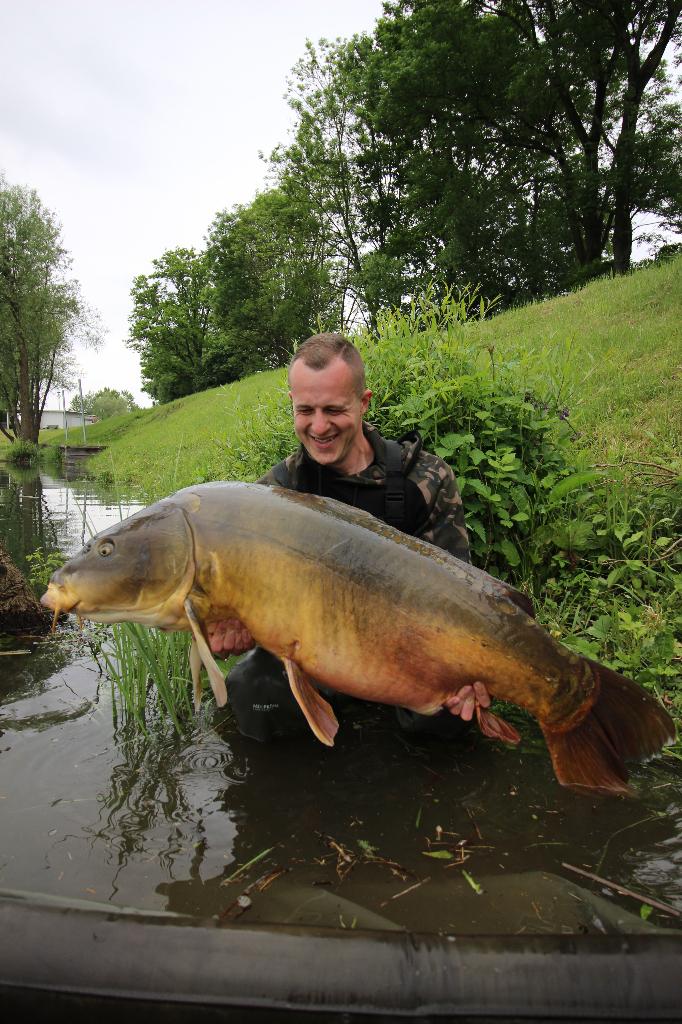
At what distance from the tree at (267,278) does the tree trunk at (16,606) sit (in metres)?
26.7

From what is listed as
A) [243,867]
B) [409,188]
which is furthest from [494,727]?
[409,188]

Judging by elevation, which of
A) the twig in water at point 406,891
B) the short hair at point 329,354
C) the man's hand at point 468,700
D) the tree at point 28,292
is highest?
the tree at point 28,292

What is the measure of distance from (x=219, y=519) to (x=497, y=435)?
2.10 m

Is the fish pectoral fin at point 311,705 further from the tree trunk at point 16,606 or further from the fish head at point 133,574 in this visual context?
the tree trunk at point 16,606

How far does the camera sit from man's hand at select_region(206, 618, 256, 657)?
2.36 meters

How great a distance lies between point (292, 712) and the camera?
2.96 m

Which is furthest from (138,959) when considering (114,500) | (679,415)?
(114,500)

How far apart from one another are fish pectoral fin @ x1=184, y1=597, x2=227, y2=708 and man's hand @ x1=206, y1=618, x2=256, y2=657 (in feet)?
0.84

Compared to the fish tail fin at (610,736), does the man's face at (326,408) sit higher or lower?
higher

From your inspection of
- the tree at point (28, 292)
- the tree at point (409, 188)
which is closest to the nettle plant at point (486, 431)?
the tree at point (409, 188)

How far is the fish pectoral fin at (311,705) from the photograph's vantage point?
205 centimetres

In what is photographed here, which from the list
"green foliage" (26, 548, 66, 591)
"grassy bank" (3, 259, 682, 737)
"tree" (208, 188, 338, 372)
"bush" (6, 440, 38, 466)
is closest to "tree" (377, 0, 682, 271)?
"tree" (208, 188, 338, 372)

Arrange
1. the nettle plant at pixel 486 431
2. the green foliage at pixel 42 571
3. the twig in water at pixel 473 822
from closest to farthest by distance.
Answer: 1. the twig in water at pixel 473 822
2. the nettle plant at pixel 486 431
3. the green foliage at pixel 42 571

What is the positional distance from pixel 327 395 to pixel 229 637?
109 cm
